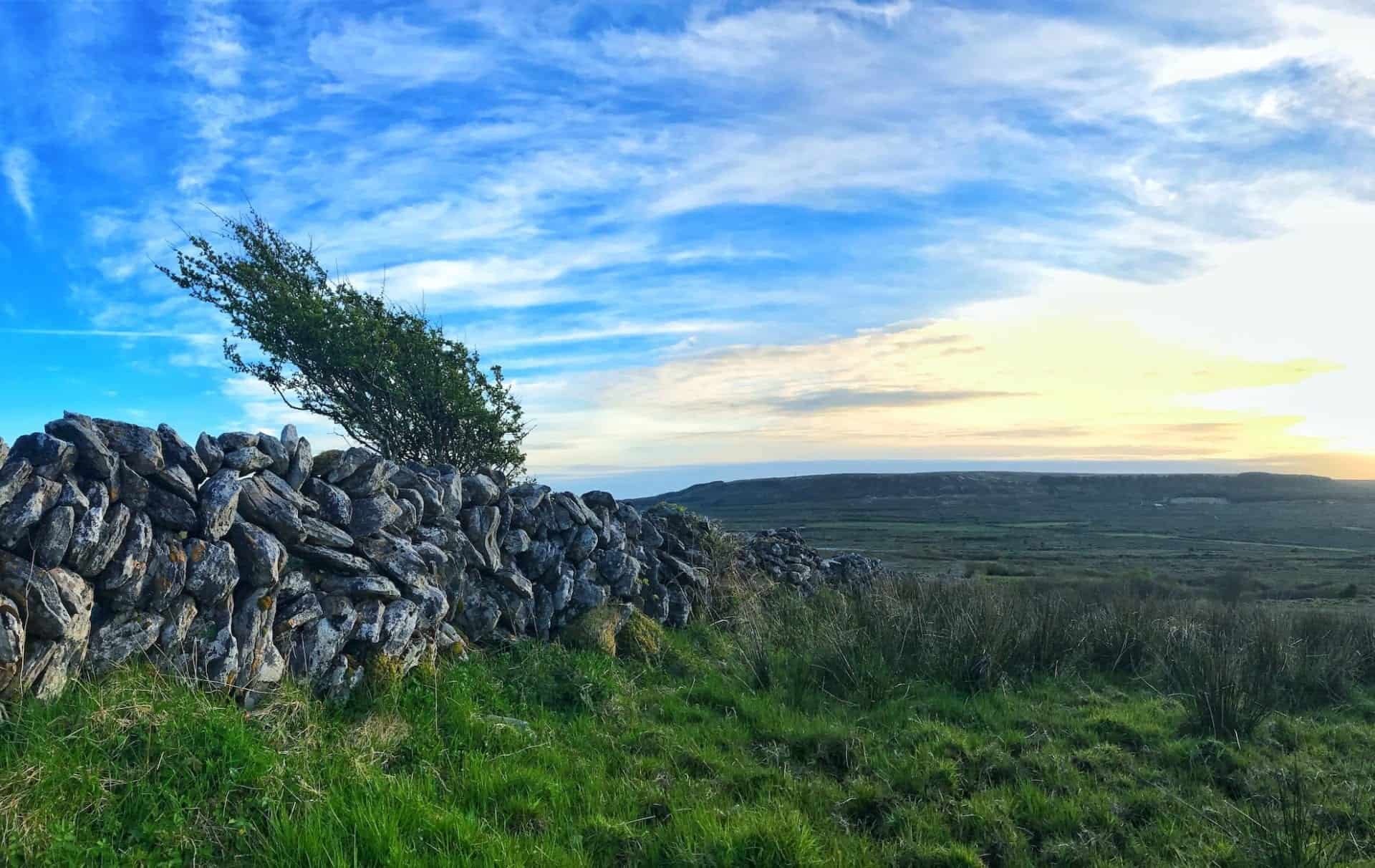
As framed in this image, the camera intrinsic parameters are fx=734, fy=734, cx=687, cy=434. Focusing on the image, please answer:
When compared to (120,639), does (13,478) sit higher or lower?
higher

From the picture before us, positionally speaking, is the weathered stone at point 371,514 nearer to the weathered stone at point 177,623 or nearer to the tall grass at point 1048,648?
the weathered stone at point 177,623

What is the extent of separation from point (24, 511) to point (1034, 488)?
10553 centimetres

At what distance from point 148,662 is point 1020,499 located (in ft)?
320

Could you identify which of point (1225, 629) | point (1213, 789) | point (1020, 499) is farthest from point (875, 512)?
point (1213, 789)

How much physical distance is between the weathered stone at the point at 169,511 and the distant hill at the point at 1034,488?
82.3m

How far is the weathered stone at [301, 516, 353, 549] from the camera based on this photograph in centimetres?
651

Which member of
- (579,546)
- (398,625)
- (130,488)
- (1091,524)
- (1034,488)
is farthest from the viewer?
(1034,488)

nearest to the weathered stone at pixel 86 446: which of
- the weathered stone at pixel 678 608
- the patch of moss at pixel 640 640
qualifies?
the patch of moss at pixel 640 640

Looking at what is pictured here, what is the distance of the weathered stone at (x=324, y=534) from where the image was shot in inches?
256

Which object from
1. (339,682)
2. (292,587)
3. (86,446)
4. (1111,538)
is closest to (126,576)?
(86,446)

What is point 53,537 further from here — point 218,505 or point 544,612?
point 544,612

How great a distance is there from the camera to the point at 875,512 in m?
80.2

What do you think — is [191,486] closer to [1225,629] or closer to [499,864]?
[499,864]

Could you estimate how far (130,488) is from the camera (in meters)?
5.47
